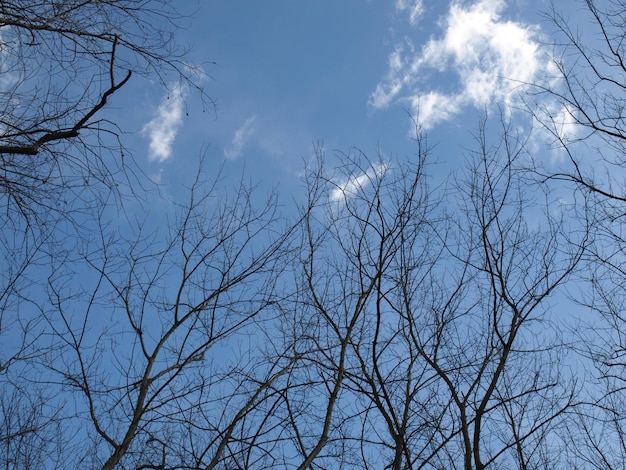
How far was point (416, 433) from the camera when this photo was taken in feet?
15.2

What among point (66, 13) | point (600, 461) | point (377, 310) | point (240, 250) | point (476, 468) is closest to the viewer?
point (66, 13)

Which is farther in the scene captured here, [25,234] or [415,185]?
[415,185]

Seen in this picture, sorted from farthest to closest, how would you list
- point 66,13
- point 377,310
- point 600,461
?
point 600,461
point 377,310
point 66,13

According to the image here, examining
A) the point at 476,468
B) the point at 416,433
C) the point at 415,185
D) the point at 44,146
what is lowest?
the point at 476,468

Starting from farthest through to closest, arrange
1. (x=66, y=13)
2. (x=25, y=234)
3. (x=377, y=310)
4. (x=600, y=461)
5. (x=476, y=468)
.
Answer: (x=600, y=461)
(x=377, y=310)
(x=476, y=468)
(x=25, y=234)
(x=66, y=13)

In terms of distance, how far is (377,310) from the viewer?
425 centimetres

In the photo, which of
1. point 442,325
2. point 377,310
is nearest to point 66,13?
point 377,310

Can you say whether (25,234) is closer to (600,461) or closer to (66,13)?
(66,13)

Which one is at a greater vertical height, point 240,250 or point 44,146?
point 240,250

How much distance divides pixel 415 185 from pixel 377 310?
3.69 ft

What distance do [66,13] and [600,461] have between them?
6998mm

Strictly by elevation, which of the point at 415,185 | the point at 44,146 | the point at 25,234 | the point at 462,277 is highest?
the point at 415,185

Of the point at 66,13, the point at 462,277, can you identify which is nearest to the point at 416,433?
the point at 462,277

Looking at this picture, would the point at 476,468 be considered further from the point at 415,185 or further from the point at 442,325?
the point at 415,185
